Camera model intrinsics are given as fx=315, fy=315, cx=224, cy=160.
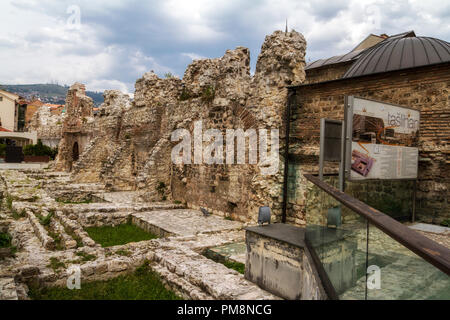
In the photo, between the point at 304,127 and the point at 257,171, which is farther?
the point at 304,127

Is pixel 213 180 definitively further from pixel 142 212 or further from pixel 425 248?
pixel 425 248

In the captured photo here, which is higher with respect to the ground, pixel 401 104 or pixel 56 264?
pixel 401 104

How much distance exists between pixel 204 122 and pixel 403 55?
6.47 m

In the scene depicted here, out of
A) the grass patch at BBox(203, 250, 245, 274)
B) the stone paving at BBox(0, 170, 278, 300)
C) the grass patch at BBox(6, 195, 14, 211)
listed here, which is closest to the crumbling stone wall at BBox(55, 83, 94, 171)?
the grass patch at BBox(6, 195, 14, 211)

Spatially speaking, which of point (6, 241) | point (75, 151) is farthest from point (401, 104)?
point (75, 151)

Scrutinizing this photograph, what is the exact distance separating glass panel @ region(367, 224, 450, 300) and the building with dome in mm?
3569

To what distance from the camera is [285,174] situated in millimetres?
8766

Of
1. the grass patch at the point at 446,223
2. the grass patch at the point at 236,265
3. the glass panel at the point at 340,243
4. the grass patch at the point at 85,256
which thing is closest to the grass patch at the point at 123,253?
the grass patch at the point at 85,256

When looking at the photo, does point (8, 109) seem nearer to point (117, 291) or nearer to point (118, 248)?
point (118, 248)

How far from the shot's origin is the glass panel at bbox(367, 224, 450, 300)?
4.66 feet

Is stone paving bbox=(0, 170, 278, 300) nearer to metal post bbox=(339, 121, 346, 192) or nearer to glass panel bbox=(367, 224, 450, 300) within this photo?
metal post bbox=(339, 121, 346, 192)

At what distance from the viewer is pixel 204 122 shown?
10.5 metres
